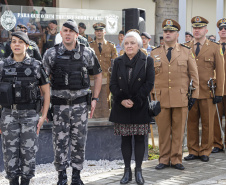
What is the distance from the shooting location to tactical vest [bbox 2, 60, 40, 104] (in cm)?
516

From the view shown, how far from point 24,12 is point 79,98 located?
5.78 ft

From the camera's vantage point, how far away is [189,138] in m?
7.56

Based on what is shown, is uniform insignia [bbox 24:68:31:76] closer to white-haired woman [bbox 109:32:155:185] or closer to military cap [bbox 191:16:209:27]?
white-haired woman [bbox 109:32:155:185]

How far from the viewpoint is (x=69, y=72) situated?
568 cm

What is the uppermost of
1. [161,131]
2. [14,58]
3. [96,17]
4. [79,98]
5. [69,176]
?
[96,17]

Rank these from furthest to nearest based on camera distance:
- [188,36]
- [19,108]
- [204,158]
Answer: [188,36] → [204,158] → [19,108]

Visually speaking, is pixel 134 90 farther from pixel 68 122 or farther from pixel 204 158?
pixel 204 158

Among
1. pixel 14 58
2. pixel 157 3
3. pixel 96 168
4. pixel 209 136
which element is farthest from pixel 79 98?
pixel 157 3

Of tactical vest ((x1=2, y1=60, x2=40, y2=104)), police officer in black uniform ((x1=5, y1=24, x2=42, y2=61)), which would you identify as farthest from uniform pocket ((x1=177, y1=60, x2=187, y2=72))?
tactical vest ((x1=2, y1=60, x2=40, y2=104))

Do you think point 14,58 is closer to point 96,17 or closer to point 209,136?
point 96,17

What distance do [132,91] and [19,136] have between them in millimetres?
1453

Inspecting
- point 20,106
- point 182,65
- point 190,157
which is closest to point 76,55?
point 20,106

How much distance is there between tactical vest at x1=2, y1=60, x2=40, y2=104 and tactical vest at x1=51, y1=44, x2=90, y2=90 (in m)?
0.49

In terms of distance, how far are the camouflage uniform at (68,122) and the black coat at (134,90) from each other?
1.28 ft
